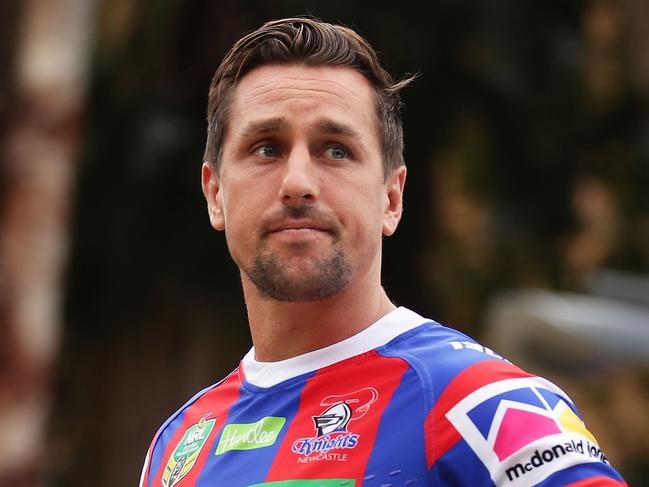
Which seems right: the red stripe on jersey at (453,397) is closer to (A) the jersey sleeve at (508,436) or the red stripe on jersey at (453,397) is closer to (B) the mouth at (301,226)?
(A) the jersey sleeve at (508,436)

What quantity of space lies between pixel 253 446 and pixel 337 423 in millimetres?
257

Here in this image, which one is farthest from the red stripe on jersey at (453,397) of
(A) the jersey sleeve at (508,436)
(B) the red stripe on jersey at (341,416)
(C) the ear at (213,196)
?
(C) the ear at (213,196)

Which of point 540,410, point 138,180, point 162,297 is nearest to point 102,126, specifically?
point 138,180

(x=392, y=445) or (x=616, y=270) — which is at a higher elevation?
(x=392, y=445)

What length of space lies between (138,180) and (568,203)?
3.76 metres

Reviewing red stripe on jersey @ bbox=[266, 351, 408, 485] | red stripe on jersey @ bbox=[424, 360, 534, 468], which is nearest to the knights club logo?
red stripe on jersey @ bbox=[266, 351, 408, 485]

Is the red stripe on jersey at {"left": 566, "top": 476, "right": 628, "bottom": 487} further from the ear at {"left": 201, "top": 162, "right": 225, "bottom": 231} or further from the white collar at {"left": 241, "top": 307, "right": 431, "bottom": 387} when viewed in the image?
the ear at {"left": 201, "top": 162, "right": 225, "bottom": 231}

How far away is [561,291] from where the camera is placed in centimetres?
1088

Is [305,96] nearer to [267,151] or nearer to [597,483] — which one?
[267,151]

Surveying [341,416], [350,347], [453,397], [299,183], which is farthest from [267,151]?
[453,397]

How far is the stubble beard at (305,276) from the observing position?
3074 mm

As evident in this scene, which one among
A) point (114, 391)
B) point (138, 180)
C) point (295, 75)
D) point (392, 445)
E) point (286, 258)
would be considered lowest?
point (114, 391)

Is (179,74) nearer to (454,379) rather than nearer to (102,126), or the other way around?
(102,126)

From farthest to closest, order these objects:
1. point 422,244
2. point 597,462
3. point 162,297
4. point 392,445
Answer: point 162,297 < point 422,244 < point 392,445 < point 597,462
